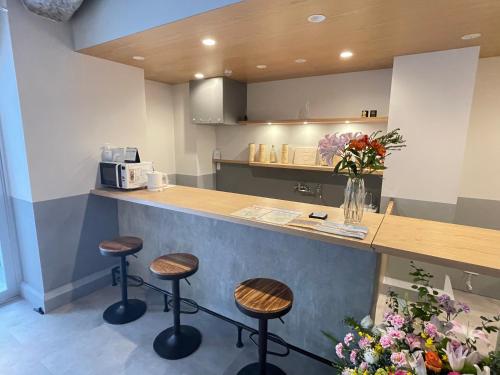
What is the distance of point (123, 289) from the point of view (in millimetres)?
2412

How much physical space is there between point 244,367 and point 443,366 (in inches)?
54.2

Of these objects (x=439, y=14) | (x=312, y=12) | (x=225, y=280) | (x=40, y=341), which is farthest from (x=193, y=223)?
(x=439, y=14)

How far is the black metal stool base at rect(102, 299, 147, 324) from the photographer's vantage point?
7.72 feet

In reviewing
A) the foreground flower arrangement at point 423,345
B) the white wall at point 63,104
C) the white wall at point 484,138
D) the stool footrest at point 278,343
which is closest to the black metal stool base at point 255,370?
the stool footrest at point 278,343

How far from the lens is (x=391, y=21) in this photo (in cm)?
183

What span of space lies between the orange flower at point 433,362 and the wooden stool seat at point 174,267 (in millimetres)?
1460

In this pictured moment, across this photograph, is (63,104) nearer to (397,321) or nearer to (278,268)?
(278,268)

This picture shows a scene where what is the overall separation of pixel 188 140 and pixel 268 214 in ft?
9.15

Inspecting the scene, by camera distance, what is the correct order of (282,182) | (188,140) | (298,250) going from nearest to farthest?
(298,250), (282,182), (188,140)

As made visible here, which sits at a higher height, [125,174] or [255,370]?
[125,174]

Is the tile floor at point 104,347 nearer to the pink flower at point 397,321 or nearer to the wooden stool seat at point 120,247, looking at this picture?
the wooden stool seat at point 120,247

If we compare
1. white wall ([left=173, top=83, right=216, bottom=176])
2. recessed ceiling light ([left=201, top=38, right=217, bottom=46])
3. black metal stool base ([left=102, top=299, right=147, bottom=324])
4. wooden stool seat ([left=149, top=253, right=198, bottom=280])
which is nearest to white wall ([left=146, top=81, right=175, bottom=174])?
white wall ([left=173, top=83, right=216, bottom=176])

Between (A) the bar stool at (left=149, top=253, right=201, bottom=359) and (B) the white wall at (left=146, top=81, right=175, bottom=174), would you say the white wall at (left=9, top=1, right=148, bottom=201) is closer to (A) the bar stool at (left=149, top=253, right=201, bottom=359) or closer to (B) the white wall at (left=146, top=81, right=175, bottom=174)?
(B) the white wall at (left=146, top=81, right=175, bottom=174)

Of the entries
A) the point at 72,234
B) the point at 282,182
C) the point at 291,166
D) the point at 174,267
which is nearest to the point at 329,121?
the point at 291,166
